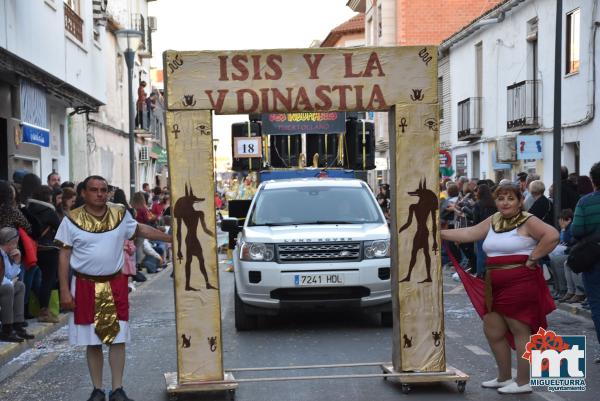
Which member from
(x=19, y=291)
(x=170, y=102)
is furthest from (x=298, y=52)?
(x=19, y=291)

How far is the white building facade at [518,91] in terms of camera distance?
73.5ft

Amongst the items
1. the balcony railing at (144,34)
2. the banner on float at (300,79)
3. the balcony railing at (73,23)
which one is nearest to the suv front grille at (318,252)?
the banner on float at (300,79)

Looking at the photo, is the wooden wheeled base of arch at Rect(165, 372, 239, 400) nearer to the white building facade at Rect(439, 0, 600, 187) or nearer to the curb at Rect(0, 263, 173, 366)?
the curb at Rect(0, 263, 173, 366)

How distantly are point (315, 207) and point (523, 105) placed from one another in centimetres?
1602

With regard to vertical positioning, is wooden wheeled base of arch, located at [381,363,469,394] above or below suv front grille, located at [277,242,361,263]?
below

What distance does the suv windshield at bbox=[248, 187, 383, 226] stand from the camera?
11.8m

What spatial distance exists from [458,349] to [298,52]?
4030 millimetres

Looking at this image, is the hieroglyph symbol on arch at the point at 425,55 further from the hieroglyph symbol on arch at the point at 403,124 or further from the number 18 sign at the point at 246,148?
the number 18 sign at the point at 246,148

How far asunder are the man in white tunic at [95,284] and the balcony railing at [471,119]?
25.7 m

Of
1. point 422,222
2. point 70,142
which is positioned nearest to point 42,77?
point 70,142

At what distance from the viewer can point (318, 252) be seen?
10.9 meters

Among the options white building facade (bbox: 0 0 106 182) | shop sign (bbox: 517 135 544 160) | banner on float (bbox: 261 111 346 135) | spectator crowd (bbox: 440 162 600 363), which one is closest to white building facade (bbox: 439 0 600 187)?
shop sign (bbox: 517 135 544 160)

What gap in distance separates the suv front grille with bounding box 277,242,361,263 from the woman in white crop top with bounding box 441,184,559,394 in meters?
3.36

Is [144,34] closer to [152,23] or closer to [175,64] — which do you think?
[152,23]
